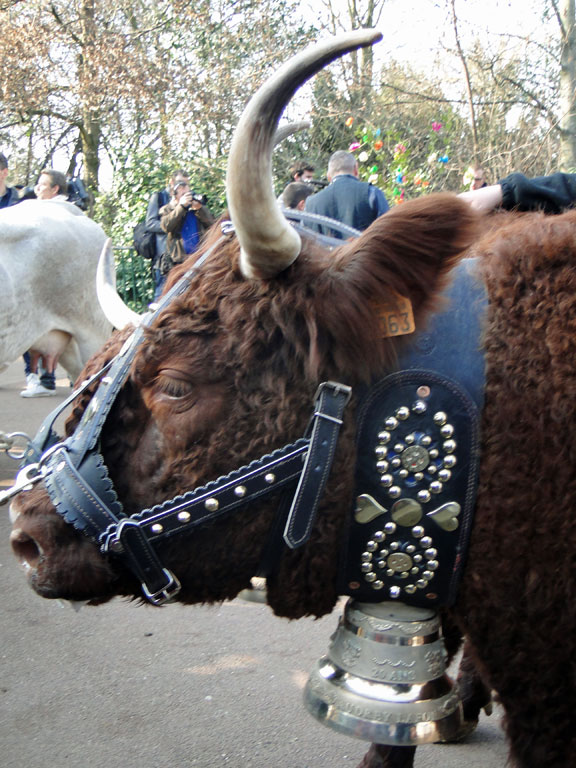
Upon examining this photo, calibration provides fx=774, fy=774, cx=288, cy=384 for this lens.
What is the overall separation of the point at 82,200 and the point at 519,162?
5948 mm

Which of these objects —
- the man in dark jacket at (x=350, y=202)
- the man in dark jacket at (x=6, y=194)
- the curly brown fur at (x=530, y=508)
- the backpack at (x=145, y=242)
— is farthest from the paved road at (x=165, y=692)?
the backpack at (x=145, y=242)

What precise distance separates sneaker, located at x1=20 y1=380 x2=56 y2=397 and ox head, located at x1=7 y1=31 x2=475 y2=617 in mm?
7407

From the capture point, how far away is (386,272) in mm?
1519

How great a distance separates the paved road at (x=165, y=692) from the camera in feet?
8.97

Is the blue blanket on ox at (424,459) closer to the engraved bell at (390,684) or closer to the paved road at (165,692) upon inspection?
the engraved bell at (390,684)

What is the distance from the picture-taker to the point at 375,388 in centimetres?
157

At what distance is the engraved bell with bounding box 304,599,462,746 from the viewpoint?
5.37ft

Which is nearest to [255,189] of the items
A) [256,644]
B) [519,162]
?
[256,644]

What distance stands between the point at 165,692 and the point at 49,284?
336 centimetres

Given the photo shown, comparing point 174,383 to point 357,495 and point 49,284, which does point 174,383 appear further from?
point 49,284

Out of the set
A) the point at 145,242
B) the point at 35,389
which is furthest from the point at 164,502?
the point at 145,242

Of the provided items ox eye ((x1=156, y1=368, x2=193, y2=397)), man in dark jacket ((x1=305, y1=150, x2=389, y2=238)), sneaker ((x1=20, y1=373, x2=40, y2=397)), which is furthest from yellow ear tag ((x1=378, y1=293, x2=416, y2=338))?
sneaker ((x1=20, y1=373, x2=40, y2=397))

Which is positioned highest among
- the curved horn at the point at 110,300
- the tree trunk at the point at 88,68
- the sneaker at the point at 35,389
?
the tree trunk at the point at 88,68

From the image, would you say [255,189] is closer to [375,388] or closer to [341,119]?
[375,388]
